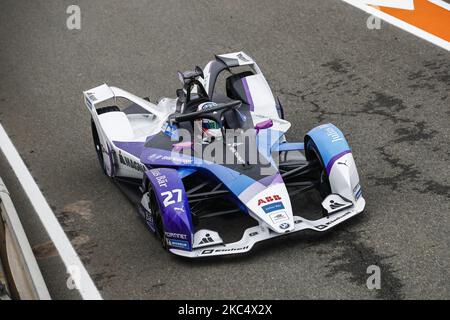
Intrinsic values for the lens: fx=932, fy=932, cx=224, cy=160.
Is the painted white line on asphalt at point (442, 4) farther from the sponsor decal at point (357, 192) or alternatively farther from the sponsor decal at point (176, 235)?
the sponsor decal at point (176, 235)

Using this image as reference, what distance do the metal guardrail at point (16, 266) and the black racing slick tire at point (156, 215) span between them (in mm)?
1210

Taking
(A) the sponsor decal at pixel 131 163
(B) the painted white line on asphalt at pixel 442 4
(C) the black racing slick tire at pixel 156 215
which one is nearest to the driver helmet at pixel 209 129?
(A) the sponsor decal at pixel 131 163

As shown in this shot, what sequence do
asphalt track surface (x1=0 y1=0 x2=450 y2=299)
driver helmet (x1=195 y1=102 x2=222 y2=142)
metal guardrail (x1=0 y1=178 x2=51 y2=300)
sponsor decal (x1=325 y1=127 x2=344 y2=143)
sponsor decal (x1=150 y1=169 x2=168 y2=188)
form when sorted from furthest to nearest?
driver helmet (x1=195 y1=102 x2=222 y2=142), sponsor decal (x1=325 y1=127 x2=344 y2=143), sponsor decal (x1=150 y1=169 x2=168 y2=188), asphalt track surface (x1=0 y1=0 x2=450 y2=299), metal guardrail (x1=0 y1=178 x2=51 y2=300)

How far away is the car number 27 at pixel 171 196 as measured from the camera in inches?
340

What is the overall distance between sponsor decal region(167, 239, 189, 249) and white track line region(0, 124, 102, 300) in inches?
31.7

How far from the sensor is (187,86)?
33.7 feet

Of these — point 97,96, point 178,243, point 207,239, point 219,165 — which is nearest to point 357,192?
point 219,165

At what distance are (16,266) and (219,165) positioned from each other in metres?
2.19

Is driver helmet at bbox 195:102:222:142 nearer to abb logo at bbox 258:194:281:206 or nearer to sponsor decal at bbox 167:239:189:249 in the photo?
abb logo at bbox 258:194:281:206

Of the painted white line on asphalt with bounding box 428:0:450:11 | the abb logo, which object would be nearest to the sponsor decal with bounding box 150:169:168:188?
the abb logo

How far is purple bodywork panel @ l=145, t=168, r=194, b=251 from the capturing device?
853cm
